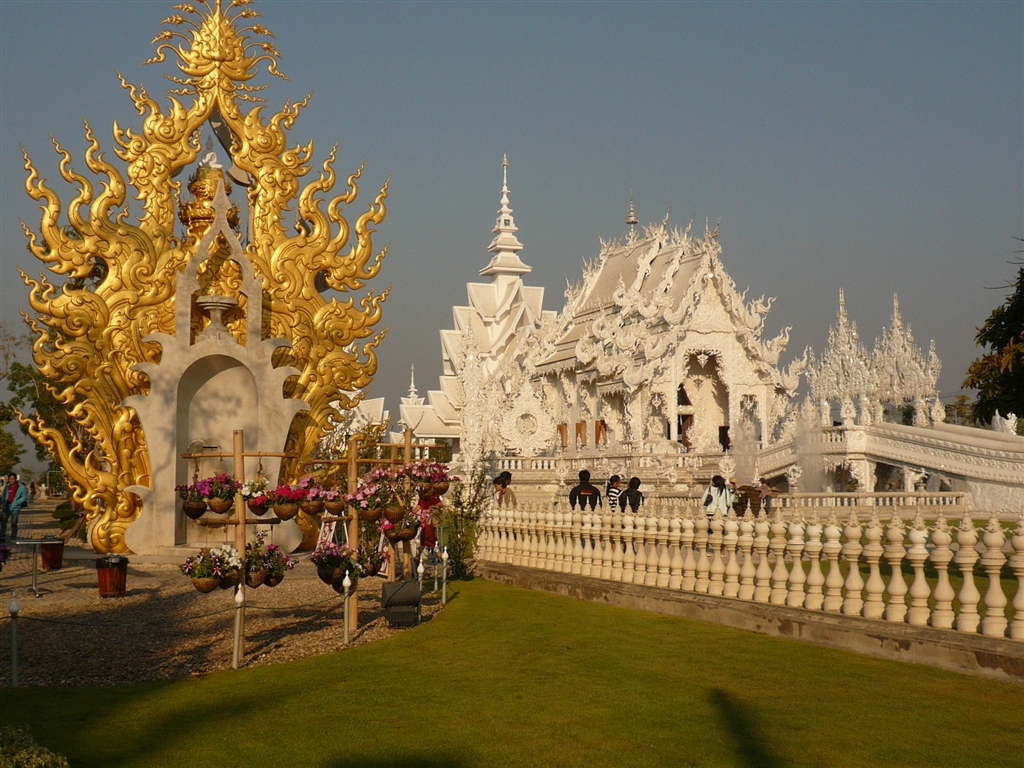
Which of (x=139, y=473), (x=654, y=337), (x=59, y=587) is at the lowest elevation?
(x=59, y=587)

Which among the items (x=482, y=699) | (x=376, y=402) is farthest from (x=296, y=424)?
(x=376, y=402)

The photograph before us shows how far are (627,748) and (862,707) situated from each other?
179 cm

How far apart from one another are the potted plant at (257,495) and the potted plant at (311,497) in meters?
0.61

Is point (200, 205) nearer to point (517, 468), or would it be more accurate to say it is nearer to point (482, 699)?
point (517, 468)

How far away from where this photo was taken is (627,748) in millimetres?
6367

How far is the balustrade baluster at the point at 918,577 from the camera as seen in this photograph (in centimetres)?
821

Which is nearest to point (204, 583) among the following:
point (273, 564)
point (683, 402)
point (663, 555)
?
point (273, 564)

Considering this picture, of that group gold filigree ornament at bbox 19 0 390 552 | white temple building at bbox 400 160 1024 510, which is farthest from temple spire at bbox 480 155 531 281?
gold filigree ornament at bbox 19 0 390 552

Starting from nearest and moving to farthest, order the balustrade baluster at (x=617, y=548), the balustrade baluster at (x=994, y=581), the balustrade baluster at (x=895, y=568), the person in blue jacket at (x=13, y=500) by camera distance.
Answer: the balustrade baluster at (x=994, y=581)
the balustrade baluster at (x=895, y=568)
the balustrade baluster at (x=617, y=548)
the person in blue jacket at (x=13, y=500)

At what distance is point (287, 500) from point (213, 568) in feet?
4.71

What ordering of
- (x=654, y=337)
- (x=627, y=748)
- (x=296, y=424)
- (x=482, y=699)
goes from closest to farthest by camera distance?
(x=627, y=748) → (x=482, y=699) → (x=296, y=424) → (x=654, y=337)

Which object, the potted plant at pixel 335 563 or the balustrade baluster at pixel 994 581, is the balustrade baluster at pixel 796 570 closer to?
the balustrade baluster at pixel 994 581

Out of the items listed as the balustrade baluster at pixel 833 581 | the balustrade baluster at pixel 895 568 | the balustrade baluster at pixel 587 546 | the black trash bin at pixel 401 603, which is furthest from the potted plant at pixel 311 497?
the balustrade baluster at pixel 895 568

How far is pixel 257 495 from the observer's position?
10461 mm
